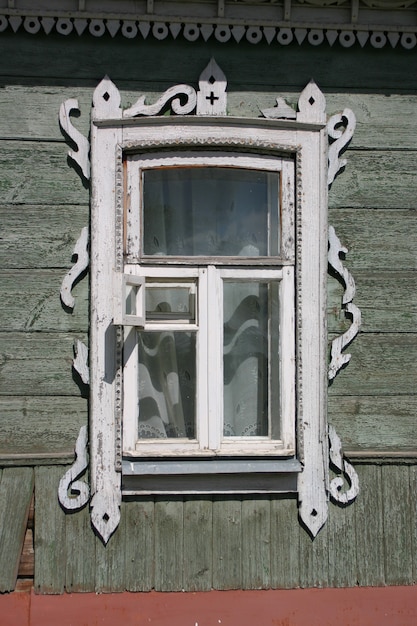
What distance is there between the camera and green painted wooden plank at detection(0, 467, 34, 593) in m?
3.45

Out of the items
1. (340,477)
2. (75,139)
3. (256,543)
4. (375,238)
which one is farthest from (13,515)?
(375,238)

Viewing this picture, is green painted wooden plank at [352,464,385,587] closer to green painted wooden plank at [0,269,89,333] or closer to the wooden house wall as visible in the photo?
the wooden house wall

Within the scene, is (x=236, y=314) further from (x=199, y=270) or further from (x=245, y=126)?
(x=245, y=126)

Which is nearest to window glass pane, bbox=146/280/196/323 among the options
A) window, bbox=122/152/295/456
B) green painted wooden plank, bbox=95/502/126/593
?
window, bbox=122/152/295/456

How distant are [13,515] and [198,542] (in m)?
0.78

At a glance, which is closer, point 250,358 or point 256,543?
point 256,543

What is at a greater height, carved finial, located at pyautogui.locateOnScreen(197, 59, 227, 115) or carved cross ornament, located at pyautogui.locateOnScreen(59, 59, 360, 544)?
carved finial, located at pyautogui.locateOnScreen(197, 59, 227, 115)

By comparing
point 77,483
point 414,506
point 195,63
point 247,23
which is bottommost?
point 414,506

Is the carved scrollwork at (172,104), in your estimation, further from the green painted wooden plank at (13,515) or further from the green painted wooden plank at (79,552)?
the green painted wooden plank at (79,552)

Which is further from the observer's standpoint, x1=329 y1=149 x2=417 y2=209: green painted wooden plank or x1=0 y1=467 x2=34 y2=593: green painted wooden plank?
x1=329 y1=149 x2=417 y2=209: green painted wooden plank

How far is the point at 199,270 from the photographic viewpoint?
3.54m

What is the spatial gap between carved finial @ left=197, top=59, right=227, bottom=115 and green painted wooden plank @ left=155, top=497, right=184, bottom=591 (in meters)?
1.66

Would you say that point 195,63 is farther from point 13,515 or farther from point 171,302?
point 13,515

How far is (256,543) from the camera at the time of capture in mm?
3504
